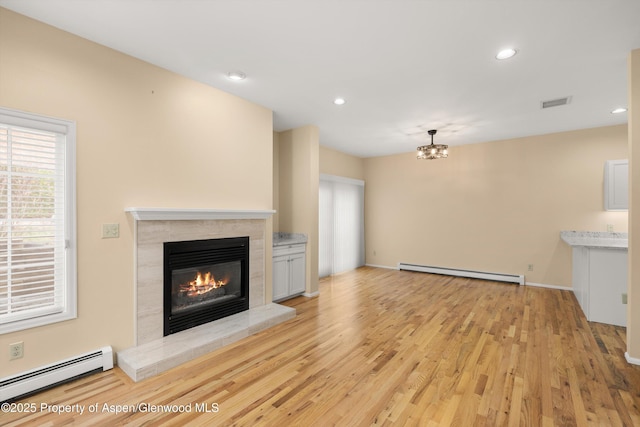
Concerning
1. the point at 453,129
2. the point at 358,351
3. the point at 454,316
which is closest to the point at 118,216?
the point at 358,351

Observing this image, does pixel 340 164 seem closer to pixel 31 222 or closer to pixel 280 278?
pixel 280 278

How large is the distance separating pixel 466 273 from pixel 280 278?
411 cm

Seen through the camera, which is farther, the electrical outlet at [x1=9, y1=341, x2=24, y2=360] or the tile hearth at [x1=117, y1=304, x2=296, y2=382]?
the tile hearth at [x1=117, y1=304, x2=296, y2=382]

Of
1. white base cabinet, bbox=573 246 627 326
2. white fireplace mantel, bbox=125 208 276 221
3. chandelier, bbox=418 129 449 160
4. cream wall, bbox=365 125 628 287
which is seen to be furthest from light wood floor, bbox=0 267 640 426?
chandelier, bbox=418 129 449 160

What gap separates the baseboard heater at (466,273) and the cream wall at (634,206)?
119 inches

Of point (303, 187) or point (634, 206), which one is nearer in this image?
point (634, 206)

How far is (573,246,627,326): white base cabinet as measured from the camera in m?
3.56

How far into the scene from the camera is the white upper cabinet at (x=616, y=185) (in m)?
4.49

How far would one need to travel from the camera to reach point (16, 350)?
217 centimetres

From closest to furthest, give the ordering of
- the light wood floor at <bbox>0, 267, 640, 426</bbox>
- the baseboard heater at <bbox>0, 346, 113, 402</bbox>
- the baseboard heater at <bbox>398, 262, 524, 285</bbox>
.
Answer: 1. the light wood floor at <bbox>0, 267, 640, 426</bbox>
2. the baseboard heater at <bbox>0, 346, 113, 402</bbox>
3. the baseboard heater at <bbox>398, 262, 524, 285</bbox>

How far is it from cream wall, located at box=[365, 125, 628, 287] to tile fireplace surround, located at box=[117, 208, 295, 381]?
14.4 ft

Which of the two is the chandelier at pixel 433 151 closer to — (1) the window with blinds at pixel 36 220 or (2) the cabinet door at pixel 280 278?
(2) the cabinet door at pixel 280 278

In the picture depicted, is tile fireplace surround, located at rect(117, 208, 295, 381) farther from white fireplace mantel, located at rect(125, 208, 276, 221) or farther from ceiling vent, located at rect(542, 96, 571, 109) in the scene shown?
ceiling vent, located at rect(542, 96, 571, 109)

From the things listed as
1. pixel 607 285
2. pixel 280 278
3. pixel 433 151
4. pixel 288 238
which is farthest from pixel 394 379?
pixel 433 151
